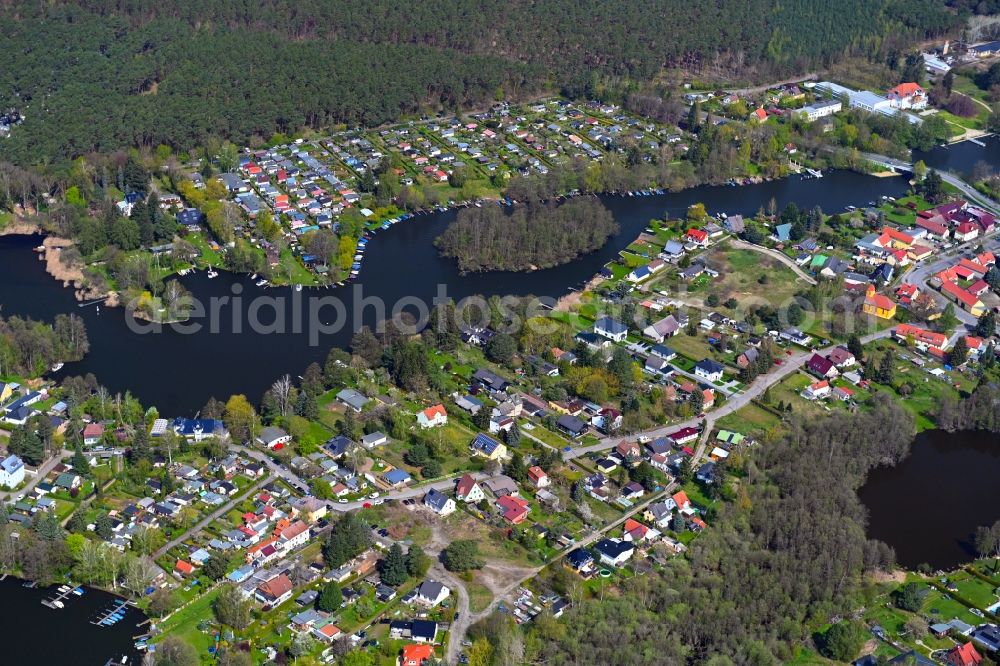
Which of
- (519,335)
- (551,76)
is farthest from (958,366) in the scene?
(551,76)

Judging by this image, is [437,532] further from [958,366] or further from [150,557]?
[958,366]

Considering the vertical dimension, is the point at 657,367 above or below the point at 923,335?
below

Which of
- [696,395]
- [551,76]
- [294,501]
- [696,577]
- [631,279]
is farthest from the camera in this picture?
[551,76]

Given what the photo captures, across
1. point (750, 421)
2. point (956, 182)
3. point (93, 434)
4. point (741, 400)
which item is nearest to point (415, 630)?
point (93, 434)

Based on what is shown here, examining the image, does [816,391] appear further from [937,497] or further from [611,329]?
[611,329]

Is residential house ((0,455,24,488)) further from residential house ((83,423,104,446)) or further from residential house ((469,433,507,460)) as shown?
residential house ((469,433,507,460))

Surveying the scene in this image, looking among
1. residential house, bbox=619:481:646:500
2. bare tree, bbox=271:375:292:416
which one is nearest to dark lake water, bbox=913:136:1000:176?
residential house, bbox=619:481:646:500
